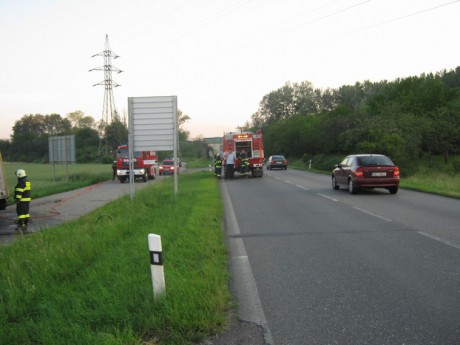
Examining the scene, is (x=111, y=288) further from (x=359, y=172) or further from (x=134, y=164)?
(x=134, y=164)

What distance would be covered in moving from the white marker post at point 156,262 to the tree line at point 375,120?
98.1 ft

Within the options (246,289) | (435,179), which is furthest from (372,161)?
(246,289)

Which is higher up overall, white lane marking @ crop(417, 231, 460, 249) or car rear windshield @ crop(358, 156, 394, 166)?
car rear windshield @ crop(358, 156, 394, 166)

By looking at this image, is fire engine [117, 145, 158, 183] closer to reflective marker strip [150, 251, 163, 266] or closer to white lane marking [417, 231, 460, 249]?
white lane marking [417, 231, 460, 249]

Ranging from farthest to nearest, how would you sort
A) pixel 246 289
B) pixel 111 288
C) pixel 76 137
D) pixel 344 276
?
pixel 76 137 → pixel 344 276 → pixel 246 289 → pixel 111 288

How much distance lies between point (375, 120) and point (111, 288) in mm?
34401

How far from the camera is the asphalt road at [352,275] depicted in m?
4.32

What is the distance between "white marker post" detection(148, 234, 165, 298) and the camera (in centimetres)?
475

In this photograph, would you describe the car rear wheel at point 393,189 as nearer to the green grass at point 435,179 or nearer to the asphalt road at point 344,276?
the green grass at point 435,179

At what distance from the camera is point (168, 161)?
49.7m

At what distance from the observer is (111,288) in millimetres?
5375

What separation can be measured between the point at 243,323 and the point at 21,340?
202 centimetres

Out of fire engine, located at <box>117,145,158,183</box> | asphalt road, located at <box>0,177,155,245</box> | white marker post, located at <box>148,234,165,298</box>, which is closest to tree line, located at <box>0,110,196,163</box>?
fire engine, located at <box>117,145,158,183</box>

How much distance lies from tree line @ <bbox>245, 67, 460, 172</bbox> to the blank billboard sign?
19.9 m
